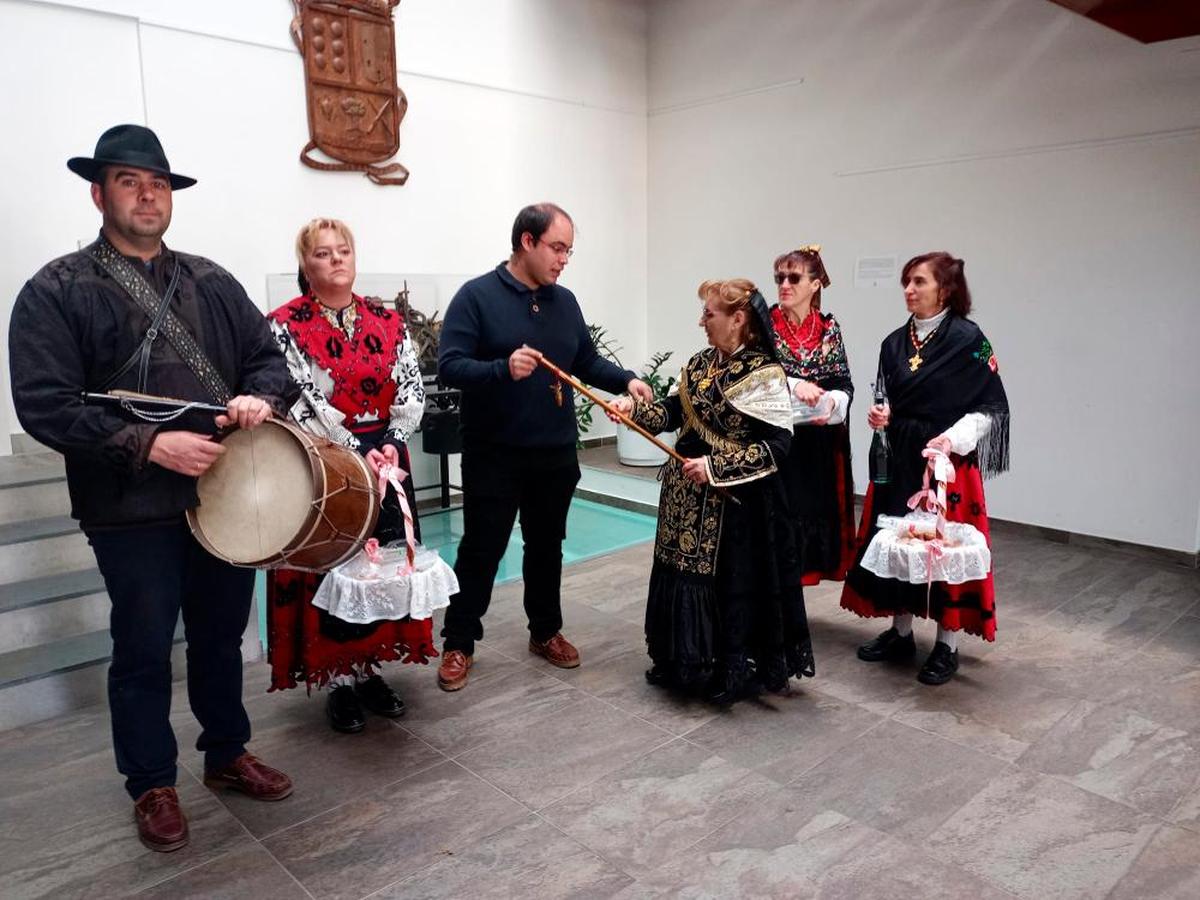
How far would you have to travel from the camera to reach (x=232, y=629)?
230 centimetres

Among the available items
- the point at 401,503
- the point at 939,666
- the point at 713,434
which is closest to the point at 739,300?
the point at 713,434

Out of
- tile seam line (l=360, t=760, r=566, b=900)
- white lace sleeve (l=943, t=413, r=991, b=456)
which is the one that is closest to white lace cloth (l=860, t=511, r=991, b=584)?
white lace sleeve (l=943, t=413, r=991, b=456)

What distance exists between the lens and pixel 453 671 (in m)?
3.07

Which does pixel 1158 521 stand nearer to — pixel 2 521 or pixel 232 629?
pixel 232 629

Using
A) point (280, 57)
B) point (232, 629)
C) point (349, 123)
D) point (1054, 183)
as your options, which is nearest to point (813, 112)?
point (1054, 183)

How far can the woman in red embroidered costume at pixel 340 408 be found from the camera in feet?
8.26

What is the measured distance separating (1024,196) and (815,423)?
2.56m

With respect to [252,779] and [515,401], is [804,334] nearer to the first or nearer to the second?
[515,401]

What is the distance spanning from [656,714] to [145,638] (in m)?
1.55

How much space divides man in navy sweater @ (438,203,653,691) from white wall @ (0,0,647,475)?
270 centimetres

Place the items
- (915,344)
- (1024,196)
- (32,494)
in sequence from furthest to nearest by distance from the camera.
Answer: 1. (1024,196)
2. (32,494)
3. (915,344)

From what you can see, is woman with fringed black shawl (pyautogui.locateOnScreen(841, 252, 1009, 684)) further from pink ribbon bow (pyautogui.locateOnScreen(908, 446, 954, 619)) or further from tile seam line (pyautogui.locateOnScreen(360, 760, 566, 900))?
tile seam line (pyautogui.locateOnScreen(360, 760, 566, 900))

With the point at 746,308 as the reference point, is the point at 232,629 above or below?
below

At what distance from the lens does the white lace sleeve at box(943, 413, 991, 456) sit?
2919 mm
